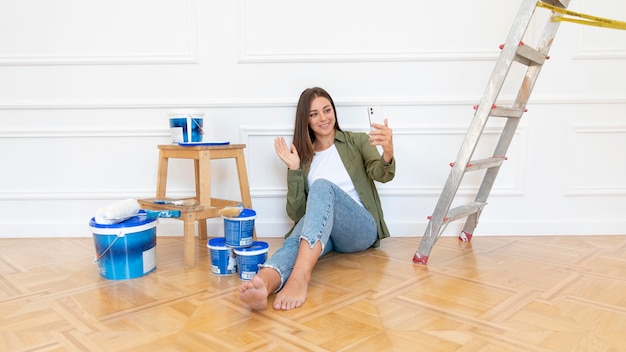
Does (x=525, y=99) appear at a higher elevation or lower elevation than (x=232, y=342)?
higher

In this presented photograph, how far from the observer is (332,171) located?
2020mm

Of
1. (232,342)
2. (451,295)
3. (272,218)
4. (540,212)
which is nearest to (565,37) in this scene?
(540,212)

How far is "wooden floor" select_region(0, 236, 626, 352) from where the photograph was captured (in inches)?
47.2

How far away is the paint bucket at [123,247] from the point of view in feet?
5.48

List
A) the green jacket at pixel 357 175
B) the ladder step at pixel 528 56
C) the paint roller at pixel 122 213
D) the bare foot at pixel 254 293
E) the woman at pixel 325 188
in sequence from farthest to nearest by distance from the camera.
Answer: the green jacket at pixel 357 175
the ladder step at pixel 528 56
the paint roller at pixel 122 213
the woman at pixel 325 188
the bare foot at pixel 254 293

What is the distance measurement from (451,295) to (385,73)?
119 centimetres

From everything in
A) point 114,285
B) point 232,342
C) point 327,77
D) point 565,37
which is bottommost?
point 114,285

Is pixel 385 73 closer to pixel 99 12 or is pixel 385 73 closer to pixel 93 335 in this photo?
pixel 99 12

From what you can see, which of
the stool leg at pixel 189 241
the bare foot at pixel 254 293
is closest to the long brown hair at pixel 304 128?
the stool leg at pixel 189 241

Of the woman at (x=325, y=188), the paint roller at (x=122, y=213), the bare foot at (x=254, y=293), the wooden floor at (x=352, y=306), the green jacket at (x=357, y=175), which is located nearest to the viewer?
the wooden floor at (x=352, y=306)

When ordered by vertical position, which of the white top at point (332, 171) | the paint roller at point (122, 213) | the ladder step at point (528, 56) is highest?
the ladder step at point (528, 56)

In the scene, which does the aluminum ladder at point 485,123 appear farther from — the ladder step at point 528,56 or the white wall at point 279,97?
the white wall at point 279,97

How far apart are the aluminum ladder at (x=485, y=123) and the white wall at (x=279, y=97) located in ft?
0.61

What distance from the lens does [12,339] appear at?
1227 mm
